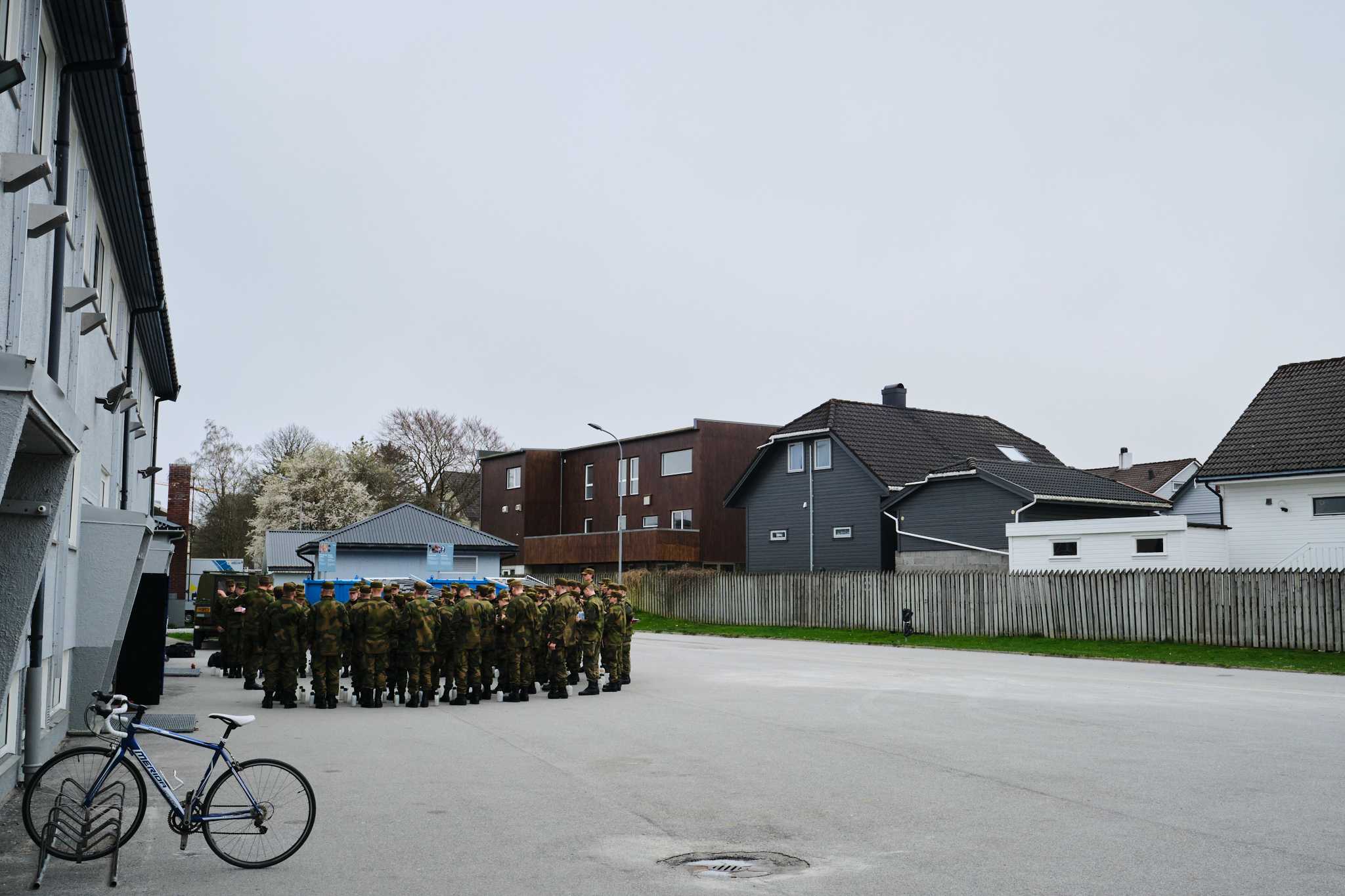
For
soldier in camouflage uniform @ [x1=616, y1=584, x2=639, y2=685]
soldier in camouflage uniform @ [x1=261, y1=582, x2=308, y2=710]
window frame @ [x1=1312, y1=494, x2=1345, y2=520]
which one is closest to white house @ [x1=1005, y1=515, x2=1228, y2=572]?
window frame @ [x1=1312, y1=494, x2=1345, y2=520]

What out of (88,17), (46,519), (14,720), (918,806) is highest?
(88,17)

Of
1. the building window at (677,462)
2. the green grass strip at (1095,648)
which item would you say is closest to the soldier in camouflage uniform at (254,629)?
the green grass strip at (1095,648)

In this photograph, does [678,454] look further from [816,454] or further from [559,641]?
[559,641]

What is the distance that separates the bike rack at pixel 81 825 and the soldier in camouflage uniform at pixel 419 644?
1036 cm

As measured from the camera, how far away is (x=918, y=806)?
9367mm

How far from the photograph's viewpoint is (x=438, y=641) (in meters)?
18.4

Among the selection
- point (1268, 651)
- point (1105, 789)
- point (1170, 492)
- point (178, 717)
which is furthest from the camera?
point (1170, 492)

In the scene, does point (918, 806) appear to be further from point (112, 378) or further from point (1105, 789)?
point (112, 378)

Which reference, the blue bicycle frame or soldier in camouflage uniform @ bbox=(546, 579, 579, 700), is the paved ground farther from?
soldier in camouflage uniform @ bbox=(546, 579, 579, 700)

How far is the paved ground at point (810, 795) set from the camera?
23.7 ft

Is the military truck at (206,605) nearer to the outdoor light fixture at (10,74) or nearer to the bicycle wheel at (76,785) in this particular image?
the bicycle wheel at (76,785)

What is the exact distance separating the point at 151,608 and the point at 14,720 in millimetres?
7468

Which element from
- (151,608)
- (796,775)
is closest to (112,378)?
(151,608)

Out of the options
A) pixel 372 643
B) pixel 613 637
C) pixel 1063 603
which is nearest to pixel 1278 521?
pixel 1063 603
